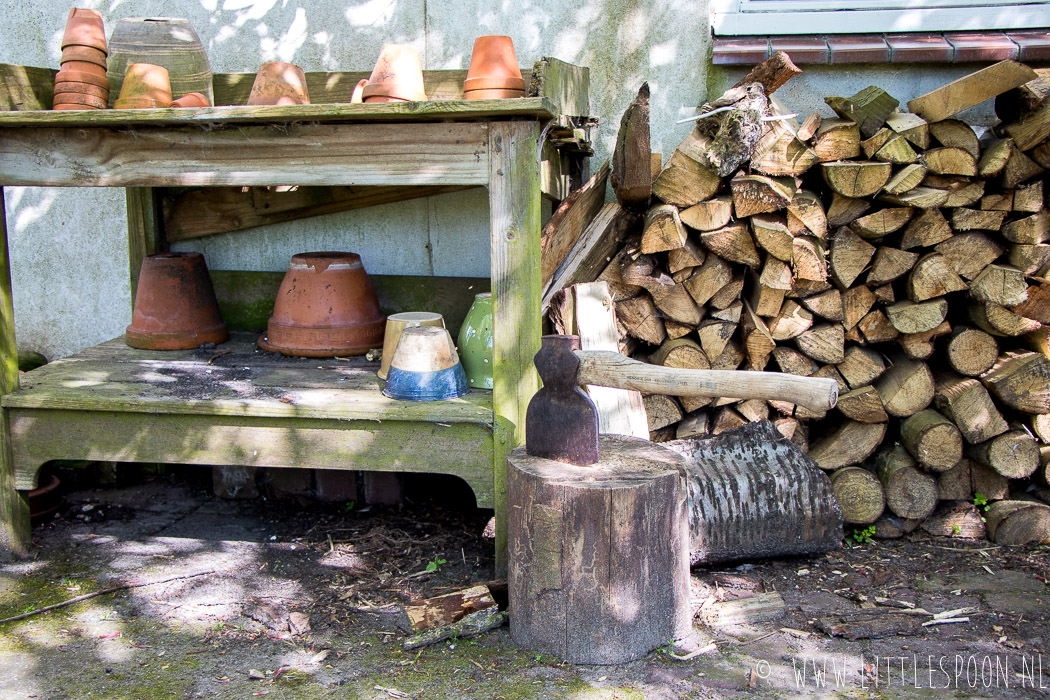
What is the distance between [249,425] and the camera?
3098 mm

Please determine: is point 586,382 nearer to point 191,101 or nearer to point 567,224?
point 567,224

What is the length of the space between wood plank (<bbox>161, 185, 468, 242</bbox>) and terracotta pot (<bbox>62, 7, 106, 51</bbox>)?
3.52 feet

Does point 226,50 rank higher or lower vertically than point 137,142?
higher

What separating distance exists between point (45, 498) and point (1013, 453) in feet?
12.8

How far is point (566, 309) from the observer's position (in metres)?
3.31

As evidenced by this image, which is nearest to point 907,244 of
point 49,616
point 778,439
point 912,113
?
point 912,113

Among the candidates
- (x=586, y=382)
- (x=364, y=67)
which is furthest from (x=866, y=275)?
(x=364, y=67)

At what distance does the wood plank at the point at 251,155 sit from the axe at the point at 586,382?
2.19 ft

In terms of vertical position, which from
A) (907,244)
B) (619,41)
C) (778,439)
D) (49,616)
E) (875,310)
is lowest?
(49,616)

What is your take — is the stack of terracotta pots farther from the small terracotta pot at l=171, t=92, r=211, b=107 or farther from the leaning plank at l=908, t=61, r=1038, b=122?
the leaning plank at l=908, t=61, r=1038, b=122

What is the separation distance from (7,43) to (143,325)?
1.65m

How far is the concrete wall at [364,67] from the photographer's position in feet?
12.6

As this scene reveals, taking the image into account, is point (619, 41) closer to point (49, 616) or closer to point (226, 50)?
point (226, 50)

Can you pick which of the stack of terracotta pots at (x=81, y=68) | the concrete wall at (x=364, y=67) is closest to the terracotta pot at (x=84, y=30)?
the stack of terracotta pots at (x=81, y=68)
